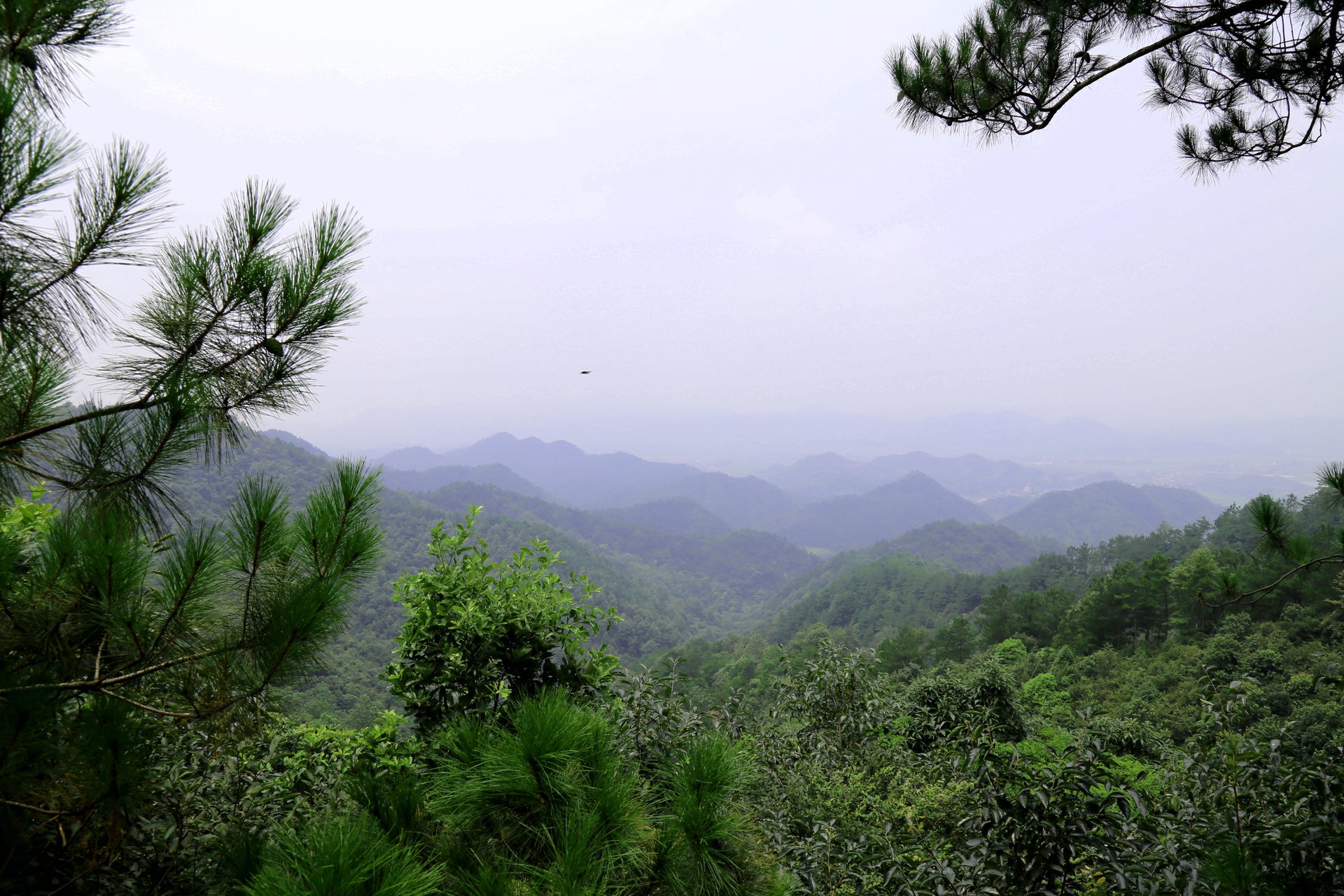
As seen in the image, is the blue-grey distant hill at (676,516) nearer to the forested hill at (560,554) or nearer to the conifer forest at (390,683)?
the forested hill at (560,554)

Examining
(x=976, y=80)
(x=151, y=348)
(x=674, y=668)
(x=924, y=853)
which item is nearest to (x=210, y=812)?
(x=151, y=348)

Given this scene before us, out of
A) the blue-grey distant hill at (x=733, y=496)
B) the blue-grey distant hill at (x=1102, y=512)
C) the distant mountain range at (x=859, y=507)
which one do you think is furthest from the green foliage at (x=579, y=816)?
the blue-grey distant hill at (x=733, y=496)

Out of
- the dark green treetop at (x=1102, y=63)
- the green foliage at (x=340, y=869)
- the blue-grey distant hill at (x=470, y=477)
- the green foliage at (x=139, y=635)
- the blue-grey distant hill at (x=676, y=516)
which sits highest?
the dark green treetop at (x=1102, y=63)

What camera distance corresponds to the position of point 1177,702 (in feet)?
49.8

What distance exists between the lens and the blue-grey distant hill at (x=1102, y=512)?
115m

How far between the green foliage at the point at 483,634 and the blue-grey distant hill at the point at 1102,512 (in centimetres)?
12842

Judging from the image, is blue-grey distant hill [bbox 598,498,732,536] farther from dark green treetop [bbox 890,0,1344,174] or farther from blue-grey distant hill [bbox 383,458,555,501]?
dark green treetop [bbox 890,0,1344,174]

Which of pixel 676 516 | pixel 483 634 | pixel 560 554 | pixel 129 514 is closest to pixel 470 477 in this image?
pixel 676 516

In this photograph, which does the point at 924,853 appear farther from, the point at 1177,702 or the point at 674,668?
the point at 1177,702

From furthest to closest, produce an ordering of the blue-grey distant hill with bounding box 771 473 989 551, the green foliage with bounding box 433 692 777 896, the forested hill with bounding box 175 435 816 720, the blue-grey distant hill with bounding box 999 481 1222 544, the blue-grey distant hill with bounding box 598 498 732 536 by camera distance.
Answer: the blue-grey distant hill with bounding box 771 473 989 551 < the blue-grey distant hill with bounding box 598 498 732 536 < the blue-grey distant hill with bounding box 999 481 1222 544 < the forested hill with bounding box 175 435 816 720 < the green foliage with bounding box 433 692 777 896

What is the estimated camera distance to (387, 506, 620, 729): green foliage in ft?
7.93

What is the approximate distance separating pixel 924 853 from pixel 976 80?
325 cm

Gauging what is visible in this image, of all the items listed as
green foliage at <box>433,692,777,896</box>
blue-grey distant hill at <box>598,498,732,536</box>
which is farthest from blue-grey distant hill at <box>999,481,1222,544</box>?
green foliage at <box>433,692,777,896</box>

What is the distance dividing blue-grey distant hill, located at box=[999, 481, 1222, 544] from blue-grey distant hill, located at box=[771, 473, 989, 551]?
1884 centimetres
